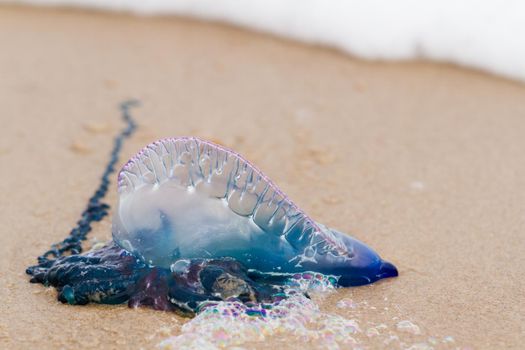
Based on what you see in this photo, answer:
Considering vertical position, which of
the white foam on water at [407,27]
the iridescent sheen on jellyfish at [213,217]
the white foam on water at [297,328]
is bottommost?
the white foam on water at [297,328]

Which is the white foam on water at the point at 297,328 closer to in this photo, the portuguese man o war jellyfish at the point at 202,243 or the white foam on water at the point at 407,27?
the portuguese man o war jellyfish at the point at 202,243

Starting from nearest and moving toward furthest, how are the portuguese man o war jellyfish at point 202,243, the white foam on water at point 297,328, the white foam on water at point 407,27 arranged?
1. the white foam on water at point 297,328
2. the portuguese man o war jellyfish at point 202,243
3. the white foam on water at point 407,27

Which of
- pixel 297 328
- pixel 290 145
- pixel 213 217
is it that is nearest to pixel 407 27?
pixel 290 145

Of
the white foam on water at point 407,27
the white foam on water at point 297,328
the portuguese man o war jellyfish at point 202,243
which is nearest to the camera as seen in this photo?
the white foam on water at point 297,328

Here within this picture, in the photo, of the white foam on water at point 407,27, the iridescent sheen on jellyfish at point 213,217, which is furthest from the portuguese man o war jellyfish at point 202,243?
the white foam on water at point 407,27

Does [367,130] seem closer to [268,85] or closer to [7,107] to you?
[268,85]

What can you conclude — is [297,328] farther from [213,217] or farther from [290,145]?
[290,145]

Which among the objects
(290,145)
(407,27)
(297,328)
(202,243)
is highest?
(407,27)

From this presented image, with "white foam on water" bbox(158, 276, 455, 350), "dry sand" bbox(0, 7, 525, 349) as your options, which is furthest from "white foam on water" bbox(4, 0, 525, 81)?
"white foam on water" bbox(158, 276, 455, 350)
